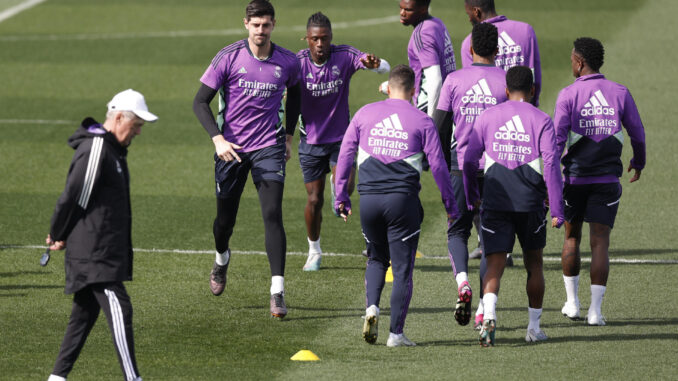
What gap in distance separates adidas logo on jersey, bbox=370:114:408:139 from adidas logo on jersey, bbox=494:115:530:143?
0.75 m

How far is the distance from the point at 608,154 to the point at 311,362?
308 centimetres

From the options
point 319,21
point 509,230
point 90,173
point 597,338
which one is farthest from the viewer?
point 319,21

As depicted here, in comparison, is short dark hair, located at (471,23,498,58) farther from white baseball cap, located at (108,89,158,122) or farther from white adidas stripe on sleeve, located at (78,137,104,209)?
white adidas stripe on sleeve, located at (78,137,104,209)

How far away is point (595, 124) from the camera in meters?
9.60

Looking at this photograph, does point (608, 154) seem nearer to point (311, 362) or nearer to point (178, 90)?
point (311, 362)

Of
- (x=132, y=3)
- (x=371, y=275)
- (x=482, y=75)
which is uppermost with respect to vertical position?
(x=132, y=3)

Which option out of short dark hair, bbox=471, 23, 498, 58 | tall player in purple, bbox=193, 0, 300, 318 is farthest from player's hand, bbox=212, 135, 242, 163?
short dark hair, bbox=471, 23, 498, 58

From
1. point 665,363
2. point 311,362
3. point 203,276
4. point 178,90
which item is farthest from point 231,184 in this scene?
→ point 178,90

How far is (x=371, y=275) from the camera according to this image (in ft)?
29.2

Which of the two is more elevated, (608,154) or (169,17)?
(169,17)

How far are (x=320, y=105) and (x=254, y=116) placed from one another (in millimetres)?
1543

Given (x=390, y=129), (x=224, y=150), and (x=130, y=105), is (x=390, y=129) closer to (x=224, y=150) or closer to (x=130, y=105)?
(x=224, y=150)

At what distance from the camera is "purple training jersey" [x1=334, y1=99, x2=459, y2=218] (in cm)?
869

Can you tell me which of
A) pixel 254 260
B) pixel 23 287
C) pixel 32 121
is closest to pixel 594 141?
pixel 254 260
